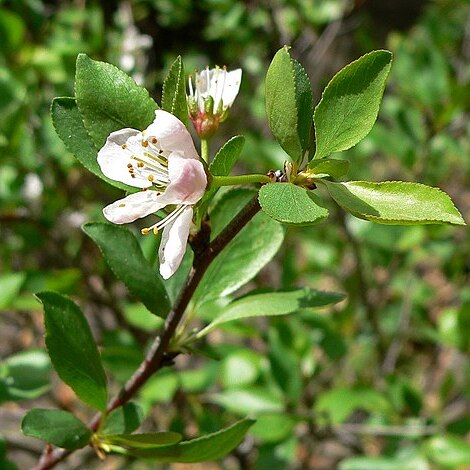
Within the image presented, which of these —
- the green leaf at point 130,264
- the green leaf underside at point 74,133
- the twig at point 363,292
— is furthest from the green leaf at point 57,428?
the twig at point 363,292

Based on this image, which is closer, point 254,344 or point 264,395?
point 264,395

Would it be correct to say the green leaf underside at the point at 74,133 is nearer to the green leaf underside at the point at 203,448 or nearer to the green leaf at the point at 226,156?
the green leaf at the point at 226,156

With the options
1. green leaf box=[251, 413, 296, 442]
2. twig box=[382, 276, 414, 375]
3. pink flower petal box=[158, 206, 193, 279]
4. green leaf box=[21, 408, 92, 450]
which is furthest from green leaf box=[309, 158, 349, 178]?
twig box=[382, 276, 414, 375]

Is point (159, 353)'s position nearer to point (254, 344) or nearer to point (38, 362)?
point (38, 362)

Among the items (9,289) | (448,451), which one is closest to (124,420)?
(9,289)

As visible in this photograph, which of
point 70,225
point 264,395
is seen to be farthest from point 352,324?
point 70,225

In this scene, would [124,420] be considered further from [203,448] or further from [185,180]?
[185,180]
